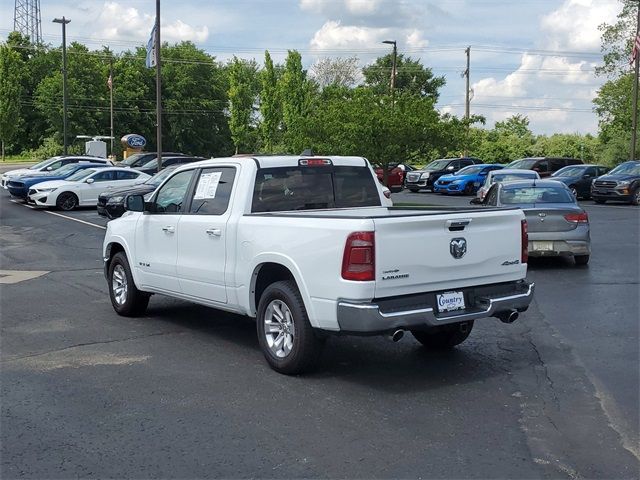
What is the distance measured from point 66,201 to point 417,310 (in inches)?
861

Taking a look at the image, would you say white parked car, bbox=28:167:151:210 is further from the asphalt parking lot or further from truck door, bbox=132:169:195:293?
truck door, bbox=132:169:195:293

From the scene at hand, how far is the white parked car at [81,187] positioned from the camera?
25.5m

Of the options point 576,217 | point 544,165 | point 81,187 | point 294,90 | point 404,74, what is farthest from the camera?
point 404,74

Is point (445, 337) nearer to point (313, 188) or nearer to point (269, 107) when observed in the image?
point (313, 188)

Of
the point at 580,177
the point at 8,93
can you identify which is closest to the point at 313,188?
the point at 580,177

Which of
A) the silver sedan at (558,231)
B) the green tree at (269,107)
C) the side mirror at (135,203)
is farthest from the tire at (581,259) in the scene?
the green tree at (269,107)

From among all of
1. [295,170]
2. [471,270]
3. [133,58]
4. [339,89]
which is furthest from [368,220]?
[133,58]

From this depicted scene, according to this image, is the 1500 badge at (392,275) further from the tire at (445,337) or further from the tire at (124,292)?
the tire at (124,292)

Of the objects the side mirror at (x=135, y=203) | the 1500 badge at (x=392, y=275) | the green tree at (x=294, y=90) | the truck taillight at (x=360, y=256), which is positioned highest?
the green tree at (x=294, y=90)

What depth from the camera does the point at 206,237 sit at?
24.0 feet

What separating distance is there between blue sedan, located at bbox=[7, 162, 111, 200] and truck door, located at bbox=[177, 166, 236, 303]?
21.5m

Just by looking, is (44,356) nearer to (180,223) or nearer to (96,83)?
(180,223)

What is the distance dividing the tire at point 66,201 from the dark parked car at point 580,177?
19543 millimetres

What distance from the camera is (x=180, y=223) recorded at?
7770 millimetres
